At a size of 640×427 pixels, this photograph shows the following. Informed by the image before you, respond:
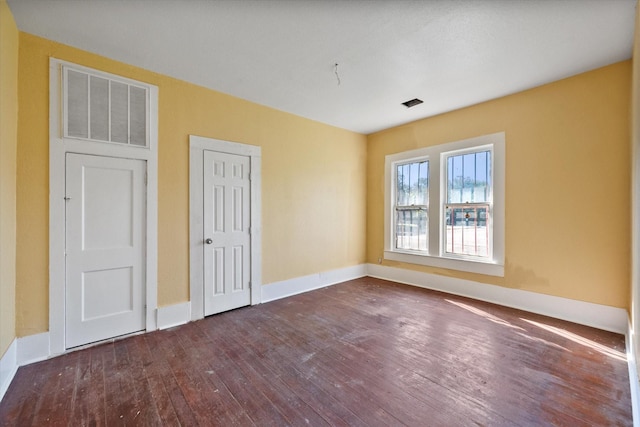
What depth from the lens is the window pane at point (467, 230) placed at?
4129mm

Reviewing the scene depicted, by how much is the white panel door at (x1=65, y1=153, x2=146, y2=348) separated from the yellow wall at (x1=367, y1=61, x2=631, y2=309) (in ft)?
14.8

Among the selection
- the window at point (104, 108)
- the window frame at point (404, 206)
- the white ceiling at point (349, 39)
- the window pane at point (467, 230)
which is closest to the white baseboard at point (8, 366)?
the window at point (104, 108)

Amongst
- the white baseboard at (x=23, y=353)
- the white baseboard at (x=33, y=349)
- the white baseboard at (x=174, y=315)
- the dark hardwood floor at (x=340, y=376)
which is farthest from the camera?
the white baseboard at (x=174, y=315)

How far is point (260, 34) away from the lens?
8.09 ft

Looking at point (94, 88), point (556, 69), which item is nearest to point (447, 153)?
point (556, 69)

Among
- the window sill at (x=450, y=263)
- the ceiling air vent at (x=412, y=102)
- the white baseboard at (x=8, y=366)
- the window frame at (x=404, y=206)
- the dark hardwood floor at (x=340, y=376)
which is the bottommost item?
the dark hardwood floor at (x=340, y=376)

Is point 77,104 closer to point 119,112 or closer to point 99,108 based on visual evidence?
point 99,108

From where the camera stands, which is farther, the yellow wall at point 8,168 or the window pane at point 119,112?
the window pane at point 119,112

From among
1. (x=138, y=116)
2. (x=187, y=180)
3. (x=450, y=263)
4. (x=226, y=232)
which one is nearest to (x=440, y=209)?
(x=450, y=263)

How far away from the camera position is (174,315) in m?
3.23

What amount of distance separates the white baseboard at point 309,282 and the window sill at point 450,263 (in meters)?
0.70

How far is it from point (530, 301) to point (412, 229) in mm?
2010

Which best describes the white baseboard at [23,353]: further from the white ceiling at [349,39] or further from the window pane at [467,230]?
the window pane at [467,230]

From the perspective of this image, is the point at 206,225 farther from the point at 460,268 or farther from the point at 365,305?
the point at 460,268
